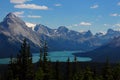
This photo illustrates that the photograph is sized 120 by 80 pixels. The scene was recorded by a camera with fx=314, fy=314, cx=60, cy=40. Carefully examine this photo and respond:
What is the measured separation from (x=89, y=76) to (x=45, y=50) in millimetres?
12665

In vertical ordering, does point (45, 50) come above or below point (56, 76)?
above

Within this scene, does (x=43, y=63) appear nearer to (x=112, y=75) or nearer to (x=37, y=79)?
(x=37, y=79)

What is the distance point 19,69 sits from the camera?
63781 mm

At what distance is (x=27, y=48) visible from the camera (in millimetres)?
64688

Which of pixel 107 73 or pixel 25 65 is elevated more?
pixel 25 65

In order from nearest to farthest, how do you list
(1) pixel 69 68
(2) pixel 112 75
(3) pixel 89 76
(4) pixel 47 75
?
(4) pixel 47 75 < (3) pixel 89 76 < (2) pixel 112 75 < (1) pixel 69 68

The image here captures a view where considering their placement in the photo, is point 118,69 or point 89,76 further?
point 118,69

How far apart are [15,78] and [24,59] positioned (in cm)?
601

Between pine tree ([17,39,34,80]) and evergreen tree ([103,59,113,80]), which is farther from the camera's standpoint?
evergreen tree ([103,59,113,80])

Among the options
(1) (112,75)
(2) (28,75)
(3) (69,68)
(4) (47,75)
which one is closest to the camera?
(2) (28,75)

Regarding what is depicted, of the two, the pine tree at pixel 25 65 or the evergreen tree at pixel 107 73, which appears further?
the evergreen tree at pixel 107 73

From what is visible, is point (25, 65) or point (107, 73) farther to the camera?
point (107, 73)

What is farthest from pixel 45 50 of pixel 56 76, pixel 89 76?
pixel 56 76

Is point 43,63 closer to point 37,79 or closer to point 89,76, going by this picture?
point 37,79
